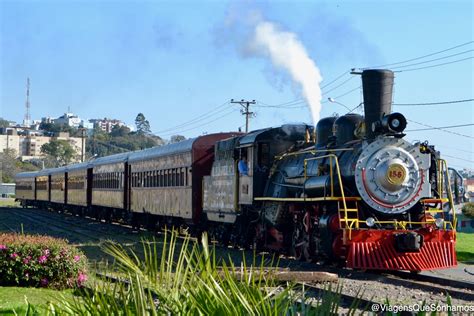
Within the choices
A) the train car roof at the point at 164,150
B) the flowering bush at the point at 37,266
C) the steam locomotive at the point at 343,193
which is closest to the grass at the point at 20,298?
the flowering bush at the point at 37,266

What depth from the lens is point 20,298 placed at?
1185 cm

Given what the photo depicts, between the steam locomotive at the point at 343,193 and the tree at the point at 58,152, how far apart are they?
471 ft

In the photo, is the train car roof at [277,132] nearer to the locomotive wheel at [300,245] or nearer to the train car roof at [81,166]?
the locomotive wheel at [300,245]

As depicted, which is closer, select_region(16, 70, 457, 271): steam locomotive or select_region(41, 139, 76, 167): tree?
select_region(16, 70, 457, 271): steam locomotive

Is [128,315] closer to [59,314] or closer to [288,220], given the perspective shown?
[59,314]

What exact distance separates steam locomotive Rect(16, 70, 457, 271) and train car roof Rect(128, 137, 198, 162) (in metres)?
2.08

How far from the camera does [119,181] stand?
122 feet

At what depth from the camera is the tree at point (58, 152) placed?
163 meters

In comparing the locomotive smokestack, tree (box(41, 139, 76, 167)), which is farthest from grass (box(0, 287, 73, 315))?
tree (box(41, 139, 76, 167))

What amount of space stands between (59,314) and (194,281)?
1.04 meters

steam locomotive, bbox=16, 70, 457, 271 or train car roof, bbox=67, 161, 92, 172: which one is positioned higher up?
train car roof, bbox=67, 161, 92, 172

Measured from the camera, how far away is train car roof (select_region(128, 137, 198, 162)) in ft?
85.6

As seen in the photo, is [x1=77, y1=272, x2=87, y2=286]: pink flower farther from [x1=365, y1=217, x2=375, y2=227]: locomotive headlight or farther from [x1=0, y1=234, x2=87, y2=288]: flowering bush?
[x1=365, y1=217, x2=375, y2=227]: locomotive headlight

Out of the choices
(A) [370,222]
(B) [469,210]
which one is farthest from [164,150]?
(B) [469,210]
